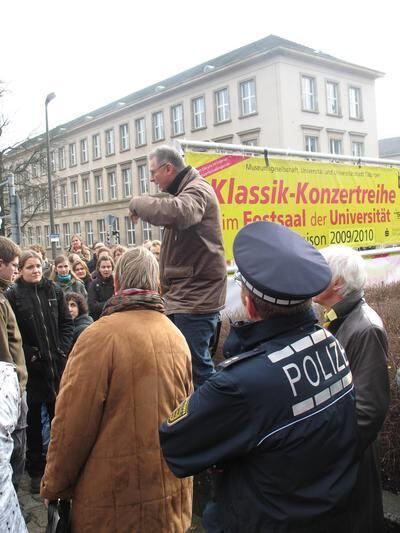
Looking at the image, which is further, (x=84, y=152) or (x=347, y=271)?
(x=84, y=152)

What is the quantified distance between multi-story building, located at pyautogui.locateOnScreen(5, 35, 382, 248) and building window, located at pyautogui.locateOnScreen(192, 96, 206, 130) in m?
0.08

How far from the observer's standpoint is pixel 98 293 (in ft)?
21.9

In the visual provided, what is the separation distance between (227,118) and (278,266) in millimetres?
42329

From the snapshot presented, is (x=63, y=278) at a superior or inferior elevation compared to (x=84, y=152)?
inferior

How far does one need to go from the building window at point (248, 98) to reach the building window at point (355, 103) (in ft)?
30.5

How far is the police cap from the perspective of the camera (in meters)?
1.60

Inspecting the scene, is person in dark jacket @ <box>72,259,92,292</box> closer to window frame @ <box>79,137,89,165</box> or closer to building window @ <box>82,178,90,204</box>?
window frame @ <box>79,137,89,165</box>

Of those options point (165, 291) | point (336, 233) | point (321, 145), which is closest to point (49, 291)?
point (165, 291)

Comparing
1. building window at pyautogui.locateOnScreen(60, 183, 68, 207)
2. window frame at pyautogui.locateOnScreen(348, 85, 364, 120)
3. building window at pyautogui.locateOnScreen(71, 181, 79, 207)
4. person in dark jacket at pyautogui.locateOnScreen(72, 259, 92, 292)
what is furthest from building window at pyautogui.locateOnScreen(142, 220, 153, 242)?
Result: person in dark jacket at pyautogui.locateOnScreen(72, 259, 92, 292)

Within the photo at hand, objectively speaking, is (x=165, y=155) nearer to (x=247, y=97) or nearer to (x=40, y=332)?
(x=40, y=332)

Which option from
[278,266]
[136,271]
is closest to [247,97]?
[136,271]

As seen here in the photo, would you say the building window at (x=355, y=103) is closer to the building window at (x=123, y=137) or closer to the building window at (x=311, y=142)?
the building window at (x=311, y=142)

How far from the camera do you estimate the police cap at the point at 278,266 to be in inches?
63.1

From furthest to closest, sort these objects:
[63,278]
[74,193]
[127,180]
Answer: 1. [74,193]
2. [127,180]
3. [63,278]
